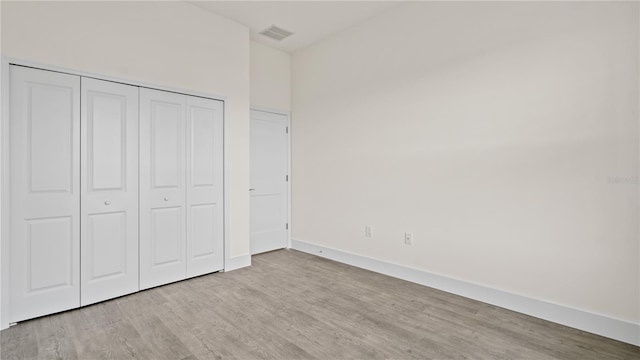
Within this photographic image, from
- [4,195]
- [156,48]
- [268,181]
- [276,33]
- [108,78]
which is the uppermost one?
[276,33]

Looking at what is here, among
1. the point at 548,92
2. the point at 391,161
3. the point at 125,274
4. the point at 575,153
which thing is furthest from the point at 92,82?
the point at 575,153

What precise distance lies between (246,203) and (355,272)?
160 centimetres

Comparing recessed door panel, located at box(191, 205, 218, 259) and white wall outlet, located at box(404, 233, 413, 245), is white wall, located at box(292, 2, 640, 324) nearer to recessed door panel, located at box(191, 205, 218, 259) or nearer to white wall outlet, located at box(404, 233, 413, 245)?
white wall outlet, located at box(404, 233, 413, 245)

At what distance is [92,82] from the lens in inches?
109

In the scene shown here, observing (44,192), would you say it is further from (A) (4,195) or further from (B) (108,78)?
(B) (108,78)

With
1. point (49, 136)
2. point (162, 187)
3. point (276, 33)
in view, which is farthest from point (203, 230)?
point (276, 33)

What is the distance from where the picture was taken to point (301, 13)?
3623 mm

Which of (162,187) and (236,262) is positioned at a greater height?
(162,187)

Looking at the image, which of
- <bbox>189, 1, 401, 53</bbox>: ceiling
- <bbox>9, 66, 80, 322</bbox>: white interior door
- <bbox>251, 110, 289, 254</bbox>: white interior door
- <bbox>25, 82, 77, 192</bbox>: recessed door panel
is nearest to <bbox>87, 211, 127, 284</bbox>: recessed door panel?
<bbox>9, 66, 80, 322</bbox>: white interior door

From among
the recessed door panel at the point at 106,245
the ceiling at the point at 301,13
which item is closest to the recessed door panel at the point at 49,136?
the recessed door panel at the point at 106,245

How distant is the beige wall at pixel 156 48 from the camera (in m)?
2.49

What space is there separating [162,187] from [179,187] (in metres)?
0.17

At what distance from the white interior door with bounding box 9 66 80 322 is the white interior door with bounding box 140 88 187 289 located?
53 centimetres

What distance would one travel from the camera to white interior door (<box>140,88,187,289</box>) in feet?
10.1
